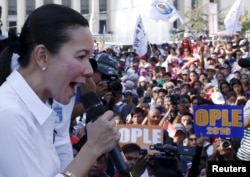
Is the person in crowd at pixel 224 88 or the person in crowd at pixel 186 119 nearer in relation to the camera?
the person in crowd at pixel 186 119

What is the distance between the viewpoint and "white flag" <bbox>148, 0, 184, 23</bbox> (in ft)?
58.9

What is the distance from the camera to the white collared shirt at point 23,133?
5.49 ft

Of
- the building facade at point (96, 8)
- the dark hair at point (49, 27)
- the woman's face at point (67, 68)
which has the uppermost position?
the building facade at point (96, 8)

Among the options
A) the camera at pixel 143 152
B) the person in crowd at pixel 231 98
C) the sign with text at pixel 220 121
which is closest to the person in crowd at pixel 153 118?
the person in crowd at pixel 231 98

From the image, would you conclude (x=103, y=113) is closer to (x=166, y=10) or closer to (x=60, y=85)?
(x=60, y=85)

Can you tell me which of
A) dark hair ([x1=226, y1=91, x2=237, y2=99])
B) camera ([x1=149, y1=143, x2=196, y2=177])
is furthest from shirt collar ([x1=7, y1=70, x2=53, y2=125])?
dark hair ([x1=226, y1=91, x2=237, y2=99])

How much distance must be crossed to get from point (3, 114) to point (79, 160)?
284 millimetres

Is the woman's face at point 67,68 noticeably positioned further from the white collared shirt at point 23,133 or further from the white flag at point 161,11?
the white flag at point 161,11

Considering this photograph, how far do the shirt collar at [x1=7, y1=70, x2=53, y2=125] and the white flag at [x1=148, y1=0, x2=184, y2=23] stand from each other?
1621 centimetres

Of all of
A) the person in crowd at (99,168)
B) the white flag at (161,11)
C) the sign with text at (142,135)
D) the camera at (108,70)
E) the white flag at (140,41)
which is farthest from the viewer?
the white flag at (161,11)

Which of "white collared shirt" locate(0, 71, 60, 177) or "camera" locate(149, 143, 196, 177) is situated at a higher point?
"white collared shirt" locate(0, 71, 60, 177)

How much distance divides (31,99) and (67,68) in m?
0.13

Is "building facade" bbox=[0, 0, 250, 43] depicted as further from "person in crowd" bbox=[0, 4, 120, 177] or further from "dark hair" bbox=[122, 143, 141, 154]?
"person in crowd" bbox=[0, 4, 120, 177]

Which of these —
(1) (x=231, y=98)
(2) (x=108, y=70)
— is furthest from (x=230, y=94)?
(2) (x=108, y=70)
